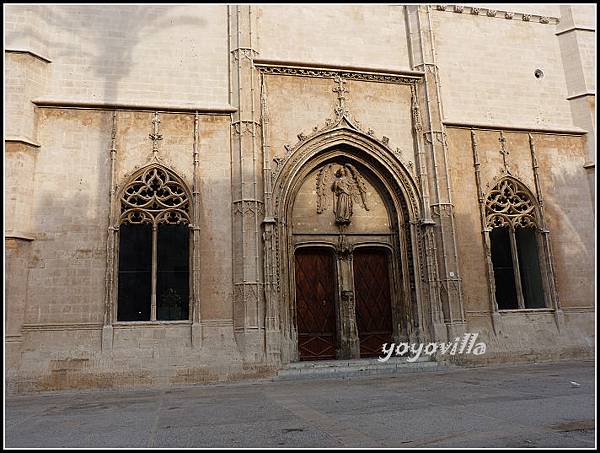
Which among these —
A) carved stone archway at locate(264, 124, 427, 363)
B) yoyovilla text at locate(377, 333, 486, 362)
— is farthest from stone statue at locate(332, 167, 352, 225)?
yoyovilla text at locate(377, 333, 486, 362)

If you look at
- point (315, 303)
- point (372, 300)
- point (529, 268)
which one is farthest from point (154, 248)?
point (529, 268)

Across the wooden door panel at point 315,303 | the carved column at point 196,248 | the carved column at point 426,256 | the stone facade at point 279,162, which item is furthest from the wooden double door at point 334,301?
the carved column at point 196,248

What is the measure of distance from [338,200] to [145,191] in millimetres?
5360

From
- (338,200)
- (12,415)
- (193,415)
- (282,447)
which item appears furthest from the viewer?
(338,200)

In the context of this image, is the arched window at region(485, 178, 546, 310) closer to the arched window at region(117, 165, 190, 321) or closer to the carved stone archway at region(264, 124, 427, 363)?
the carved stone archway at region(264, 124, 427, 363)

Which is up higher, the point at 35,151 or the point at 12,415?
the point at 35,151

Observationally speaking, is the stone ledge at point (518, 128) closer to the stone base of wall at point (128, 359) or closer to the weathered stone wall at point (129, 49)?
the stone base of wall at point (128, 359)

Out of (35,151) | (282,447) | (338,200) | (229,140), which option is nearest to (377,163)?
(338,200)

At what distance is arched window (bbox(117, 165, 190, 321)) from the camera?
1148 cm

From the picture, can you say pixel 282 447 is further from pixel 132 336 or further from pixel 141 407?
pixel 132 336

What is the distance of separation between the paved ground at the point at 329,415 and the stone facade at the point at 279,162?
79.4 inches

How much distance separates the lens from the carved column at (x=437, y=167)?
42.1ft

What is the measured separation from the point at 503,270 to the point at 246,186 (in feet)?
26.7

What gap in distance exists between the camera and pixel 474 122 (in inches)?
561
